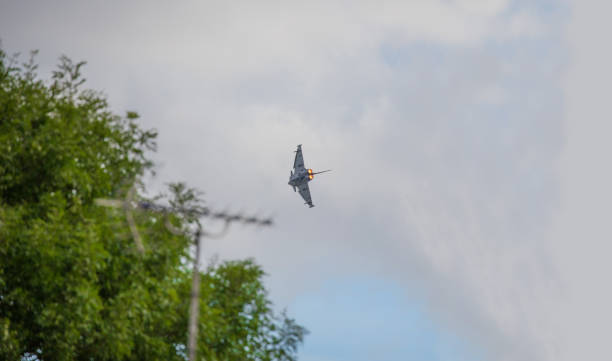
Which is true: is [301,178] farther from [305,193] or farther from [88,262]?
[88,262]

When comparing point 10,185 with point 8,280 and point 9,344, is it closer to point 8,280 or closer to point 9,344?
point 8,280

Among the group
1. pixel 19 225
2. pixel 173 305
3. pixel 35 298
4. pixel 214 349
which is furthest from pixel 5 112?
pixel 214 349

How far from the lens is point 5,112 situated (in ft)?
128

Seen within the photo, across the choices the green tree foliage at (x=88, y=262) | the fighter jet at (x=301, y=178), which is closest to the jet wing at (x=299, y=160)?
the fighter jet at (x=301, y=178)

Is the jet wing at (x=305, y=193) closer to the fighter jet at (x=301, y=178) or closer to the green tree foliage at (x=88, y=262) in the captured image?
the fighter jet at (x=301, y=178)

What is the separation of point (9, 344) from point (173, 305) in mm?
6722

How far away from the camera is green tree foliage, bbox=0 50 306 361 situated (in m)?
35.0

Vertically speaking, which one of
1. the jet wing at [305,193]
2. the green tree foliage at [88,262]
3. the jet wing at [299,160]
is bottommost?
the green tree foliage at [88,262]

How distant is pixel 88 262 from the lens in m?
34.8

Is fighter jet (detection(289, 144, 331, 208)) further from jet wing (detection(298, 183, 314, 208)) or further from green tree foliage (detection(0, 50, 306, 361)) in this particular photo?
green tree foliage (detection(0, 50, 306, 361))

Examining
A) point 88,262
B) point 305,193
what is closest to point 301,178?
point 305,193

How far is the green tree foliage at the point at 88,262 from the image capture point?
3503 centimetres

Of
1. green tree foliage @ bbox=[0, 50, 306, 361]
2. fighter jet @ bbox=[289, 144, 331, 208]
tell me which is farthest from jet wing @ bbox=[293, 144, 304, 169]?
green tree foliage @ bbox=[0, 50, 306, 361]

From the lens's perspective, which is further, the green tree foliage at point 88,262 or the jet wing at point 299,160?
the jet wing at point 299,160
